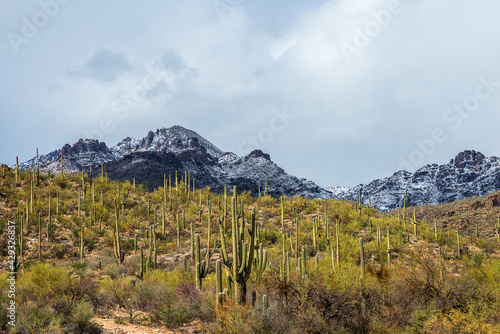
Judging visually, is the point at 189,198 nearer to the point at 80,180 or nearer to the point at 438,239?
the point at 80,180

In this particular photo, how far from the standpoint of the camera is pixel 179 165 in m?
90.2

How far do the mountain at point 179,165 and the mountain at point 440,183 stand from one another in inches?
1045

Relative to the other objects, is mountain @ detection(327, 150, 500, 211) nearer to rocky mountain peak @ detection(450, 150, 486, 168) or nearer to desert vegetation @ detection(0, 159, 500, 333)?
rocky mountain peak @ detection(450, 150, 486, 168)

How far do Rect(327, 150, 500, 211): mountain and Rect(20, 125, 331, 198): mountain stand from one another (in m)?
26.5

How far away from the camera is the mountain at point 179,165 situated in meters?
82.1

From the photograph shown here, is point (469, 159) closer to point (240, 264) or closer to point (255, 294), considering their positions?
point (255, 294)

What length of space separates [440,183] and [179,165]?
324ft

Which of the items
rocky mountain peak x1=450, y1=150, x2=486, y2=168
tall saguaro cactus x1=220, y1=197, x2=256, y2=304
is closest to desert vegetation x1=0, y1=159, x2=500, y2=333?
tall saguaro cactus x1=220, y1=197, x2=256, y2=304

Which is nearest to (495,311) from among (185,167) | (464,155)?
(185,167)

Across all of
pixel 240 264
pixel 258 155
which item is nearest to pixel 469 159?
pixel 258 155

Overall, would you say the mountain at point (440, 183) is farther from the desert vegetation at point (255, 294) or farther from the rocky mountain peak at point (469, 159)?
the desert vegetation at point (255, 294)

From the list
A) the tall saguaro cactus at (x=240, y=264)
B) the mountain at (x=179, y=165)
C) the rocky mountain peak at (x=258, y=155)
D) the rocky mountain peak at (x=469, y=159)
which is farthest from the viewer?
the rocky mountain peak at (x=469, y=159)

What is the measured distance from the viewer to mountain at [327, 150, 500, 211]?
119 m

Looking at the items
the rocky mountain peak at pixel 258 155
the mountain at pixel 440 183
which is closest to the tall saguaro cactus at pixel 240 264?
the rocky mountain peak at pixel 258 155
